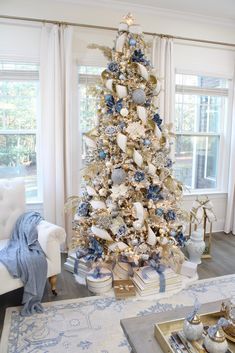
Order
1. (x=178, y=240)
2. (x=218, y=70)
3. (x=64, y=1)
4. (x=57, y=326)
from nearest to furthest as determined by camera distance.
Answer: (x=57, y=326) < (x=178, y=240) < (x=64, y=1) < (x=218, y=70)

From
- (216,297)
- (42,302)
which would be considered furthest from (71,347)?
(216,297)

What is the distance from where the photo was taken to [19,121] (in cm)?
322

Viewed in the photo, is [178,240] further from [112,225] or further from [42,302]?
[42,302]

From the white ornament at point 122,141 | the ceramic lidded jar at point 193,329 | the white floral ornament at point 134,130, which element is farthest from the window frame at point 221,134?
the ceramic lidded jar at point 193,329

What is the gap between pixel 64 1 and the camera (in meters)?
3.05

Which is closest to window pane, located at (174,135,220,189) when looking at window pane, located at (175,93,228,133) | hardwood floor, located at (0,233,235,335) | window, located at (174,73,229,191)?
window, located at (174,73,229,191)

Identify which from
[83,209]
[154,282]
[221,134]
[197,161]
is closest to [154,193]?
[83,209]

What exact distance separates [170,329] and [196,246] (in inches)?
67.8

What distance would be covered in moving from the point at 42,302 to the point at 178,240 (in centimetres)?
139

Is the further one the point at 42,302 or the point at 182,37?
the point at 182,37

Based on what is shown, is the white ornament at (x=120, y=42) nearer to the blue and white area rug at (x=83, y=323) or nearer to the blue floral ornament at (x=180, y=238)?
the blue floral ornament at (x=180, y=238)

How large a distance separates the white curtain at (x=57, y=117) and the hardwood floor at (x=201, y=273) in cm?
74

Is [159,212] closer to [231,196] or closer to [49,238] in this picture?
[49,238]

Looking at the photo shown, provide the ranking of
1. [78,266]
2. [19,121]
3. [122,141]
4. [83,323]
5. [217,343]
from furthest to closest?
[19,121], [78,266], [122,141], [83,323], [217,343]
